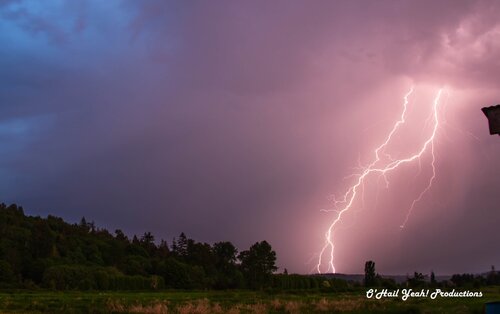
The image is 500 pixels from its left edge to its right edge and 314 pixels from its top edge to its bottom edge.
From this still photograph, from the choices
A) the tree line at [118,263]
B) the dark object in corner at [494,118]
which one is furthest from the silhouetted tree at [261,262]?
the dark object in corner at [494,118]

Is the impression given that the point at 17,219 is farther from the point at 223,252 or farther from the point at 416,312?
the point at 416,312

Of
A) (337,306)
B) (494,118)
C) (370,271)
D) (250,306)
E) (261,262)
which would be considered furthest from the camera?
(261,262)

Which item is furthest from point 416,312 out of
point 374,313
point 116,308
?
point 116,308

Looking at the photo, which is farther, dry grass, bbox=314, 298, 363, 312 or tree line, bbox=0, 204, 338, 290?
tree line, bbox=0, 204, 338, 290

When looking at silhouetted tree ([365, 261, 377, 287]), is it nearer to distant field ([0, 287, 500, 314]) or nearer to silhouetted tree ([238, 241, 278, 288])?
silhouetted tree ([238, 241, 278, 288])

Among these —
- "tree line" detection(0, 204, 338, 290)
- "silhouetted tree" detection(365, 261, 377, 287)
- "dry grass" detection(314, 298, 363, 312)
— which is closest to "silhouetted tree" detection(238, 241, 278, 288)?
"tree line" detection(0, 204, 338, 290)

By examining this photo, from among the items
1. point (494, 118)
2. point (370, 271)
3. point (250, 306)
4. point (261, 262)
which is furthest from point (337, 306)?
point (261, 262)

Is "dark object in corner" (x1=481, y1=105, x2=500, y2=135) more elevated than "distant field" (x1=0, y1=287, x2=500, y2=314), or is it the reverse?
"dark object in corner" (x1=481, y1=105, x2=500, y2=135)

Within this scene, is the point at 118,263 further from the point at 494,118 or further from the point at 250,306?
the point at 494,118

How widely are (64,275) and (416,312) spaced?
9896 centimetres

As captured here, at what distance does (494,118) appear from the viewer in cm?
1186

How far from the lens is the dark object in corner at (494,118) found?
11766mm

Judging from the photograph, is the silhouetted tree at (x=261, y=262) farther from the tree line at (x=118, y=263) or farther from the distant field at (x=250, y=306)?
the distant field at (x=250, y=306)

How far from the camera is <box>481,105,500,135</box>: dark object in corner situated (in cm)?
1177
